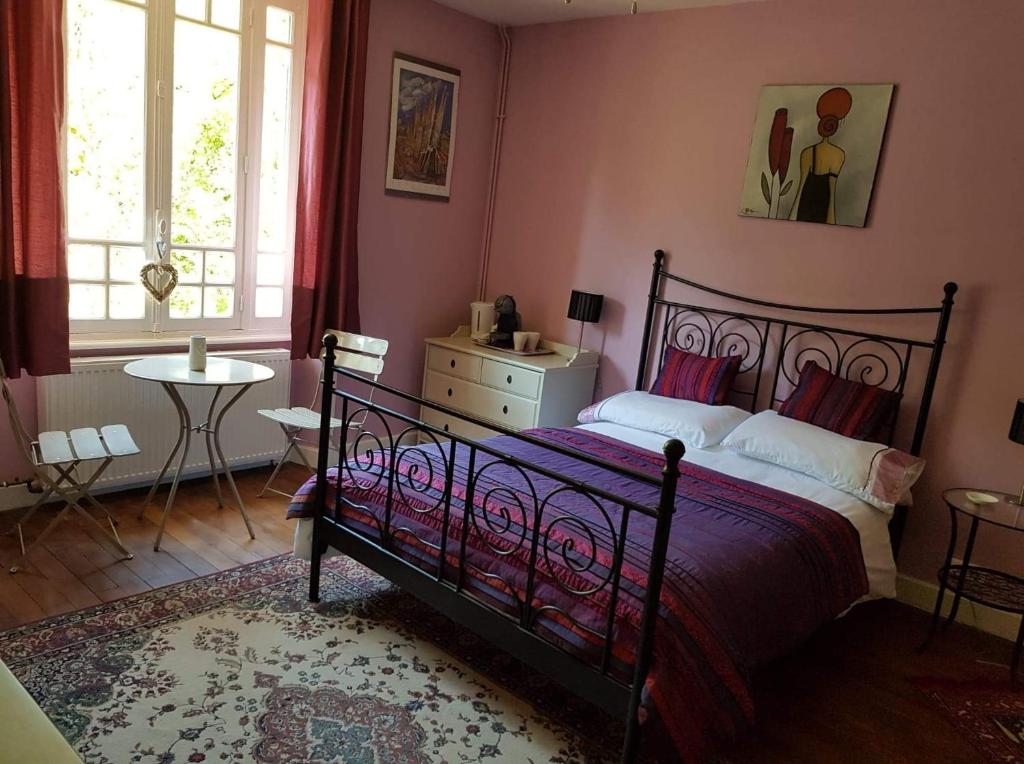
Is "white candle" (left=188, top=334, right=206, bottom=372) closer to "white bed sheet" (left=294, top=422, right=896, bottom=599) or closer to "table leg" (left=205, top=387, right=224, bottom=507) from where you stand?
"table leg" (left=205, top=387, right=224, bottom=507)

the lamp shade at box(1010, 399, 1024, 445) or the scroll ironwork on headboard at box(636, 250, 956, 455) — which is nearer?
the lamp shade at box(1010, 399, 1024, 445)

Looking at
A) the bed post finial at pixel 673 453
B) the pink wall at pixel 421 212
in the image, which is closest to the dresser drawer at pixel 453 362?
the pink wall at pixel 421 212

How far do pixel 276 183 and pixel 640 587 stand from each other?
3012 millimetres

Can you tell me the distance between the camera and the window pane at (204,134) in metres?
3.56

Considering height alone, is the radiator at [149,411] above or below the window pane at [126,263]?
below

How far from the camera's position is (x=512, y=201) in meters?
4.79

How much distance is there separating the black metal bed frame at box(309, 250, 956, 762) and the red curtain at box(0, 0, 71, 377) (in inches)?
49.7

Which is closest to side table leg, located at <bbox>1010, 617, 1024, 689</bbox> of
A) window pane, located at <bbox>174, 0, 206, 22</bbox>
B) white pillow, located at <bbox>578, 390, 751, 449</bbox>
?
white pillow, located at <bbox>578, 390, 751, 449</bbox>

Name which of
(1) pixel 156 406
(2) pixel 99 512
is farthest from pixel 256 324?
(2) pixel 99 512

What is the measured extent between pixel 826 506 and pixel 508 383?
1887 mm

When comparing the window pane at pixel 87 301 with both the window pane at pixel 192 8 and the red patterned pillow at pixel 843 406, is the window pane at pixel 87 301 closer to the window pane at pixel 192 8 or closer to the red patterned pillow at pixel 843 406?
the window pane at pixel 192 8

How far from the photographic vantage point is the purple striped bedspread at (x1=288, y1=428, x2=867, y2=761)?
6.46 ft

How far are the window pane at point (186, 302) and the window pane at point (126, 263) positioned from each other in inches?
8.5

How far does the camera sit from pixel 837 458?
305cm
